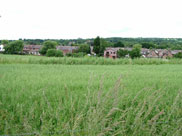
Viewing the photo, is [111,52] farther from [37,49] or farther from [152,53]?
[37,49]

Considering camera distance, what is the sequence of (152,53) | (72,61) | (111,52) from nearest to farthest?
(72,61), (111,52), (152,53)

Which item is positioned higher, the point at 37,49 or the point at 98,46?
the point at 98,46

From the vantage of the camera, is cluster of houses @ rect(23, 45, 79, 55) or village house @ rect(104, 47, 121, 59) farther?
cluster of houses @ rect(23, 45, 79, 55)

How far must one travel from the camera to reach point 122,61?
1808 cm

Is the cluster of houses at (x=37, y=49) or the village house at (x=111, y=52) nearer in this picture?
the village house at (x=111, y=52)

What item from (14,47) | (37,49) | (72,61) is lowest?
(72,61)

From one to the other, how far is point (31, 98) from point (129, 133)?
244 cm

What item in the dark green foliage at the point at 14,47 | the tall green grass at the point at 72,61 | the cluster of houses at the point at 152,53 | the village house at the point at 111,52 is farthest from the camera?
the cluster of houses at the point at 152,53

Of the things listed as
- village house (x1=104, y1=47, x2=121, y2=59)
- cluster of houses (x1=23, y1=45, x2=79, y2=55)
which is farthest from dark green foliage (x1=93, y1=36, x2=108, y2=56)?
cluster of houses (x1=23, y1=45, x2=79, y2=55)

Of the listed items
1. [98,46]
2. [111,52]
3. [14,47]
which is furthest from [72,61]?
[14,47]

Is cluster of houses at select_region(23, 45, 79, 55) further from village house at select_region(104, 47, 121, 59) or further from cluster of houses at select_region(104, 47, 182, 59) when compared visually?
cluster of houses at select_region(104, 47, 182, 59)

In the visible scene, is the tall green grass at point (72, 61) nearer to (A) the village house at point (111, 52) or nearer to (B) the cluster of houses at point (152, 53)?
(B) the cluster of houses at point (152, 53)

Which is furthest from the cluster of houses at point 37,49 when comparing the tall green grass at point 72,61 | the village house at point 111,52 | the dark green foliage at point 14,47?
the tall green grass at point 72,61

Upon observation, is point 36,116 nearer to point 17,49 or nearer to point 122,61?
point 122,61
